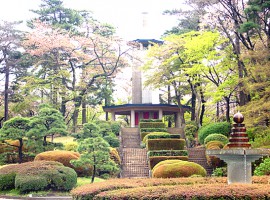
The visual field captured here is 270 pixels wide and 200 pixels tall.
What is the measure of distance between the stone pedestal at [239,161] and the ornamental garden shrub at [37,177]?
7.75 metres

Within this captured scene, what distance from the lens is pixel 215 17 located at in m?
25.4

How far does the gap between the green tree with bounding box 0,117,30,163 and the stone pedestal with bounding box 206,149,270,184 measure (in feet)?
46.4

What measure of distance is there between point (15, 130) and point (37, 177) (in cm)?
684

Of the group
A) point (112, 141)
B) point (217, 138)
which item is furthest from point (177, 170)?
point (112, 141)

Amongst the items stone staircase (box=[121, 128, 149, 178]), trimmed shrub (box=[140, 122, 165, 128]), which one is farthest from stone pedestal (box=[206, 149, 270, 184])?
trimmed shrub (box=[140, 122, 165, 128])

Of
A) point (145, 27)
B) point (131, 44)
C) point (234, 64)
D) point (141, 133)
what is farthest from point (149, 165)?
point (145, 27)

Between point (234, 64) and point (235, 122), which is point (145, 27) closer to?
point (234, 64)

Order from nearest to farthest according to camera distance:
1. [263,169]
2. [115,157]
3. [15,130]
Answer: [263,169] < [15,130] < [115,157]

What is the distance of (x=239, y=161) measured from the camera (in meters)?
10.4

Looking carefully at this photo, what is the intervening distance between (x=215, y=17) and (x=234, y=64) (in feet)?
12.6

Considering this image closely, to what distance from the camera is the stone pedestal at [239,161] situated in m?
10.1

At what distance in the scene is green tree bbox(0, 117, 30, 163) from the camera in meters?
21.8

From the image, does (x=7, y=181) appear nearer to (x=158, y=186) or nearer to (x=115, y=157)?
(x=115, y=157)

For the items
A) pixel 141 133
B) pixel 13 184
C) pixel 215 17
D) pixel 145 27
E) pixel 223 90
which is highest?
pixel 145 27
